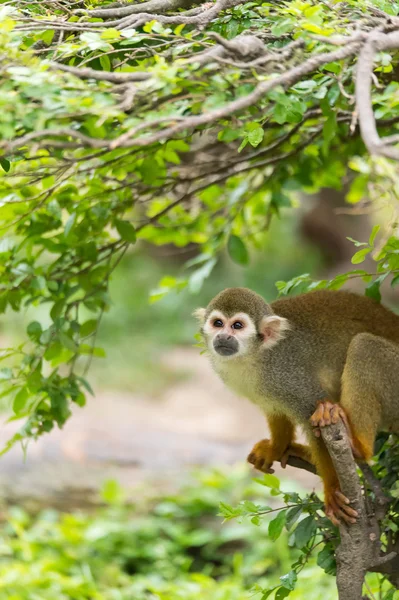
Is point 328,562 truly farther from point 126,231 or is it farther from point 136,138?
point 136,138

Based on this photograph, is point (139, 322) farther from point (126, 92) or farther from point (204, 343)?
point (126, 92)

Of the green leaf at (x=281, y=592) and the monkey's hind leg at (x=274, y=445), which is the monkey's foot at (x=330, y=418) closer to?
the monkey's hind leg at (x=274, y=445)

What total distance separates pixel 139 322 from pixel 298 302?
7741mm

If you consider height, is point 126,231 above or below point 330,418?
above

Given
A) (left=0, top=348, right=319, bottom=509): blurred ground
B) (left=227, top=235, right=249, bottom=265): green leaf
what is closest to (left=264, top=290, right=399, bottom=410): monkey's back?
(left=227, top=235, right=249, bottom=265): green leaf

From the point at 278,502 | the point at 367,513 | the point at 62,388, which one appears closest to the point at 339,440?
the point at 367,513

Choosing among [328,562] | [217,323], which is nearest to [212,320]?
[217,323]

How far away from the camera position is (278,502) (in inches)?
249

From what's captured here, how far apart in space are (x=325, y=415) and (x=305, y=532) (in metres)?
0.48

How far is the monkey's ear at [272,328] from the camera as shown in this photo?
3.30 m

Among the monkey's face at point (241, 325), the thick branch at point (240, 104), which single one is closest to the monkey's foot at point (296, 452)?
the monkey's face at point (241, 325)

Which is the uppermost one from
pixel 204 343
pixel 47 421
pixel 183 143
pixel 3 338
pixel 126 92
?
pixel 126 92

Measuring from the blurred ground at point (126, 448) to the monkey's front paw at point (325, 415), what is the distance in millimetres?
2247

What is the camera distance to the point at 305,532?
3.06 m
